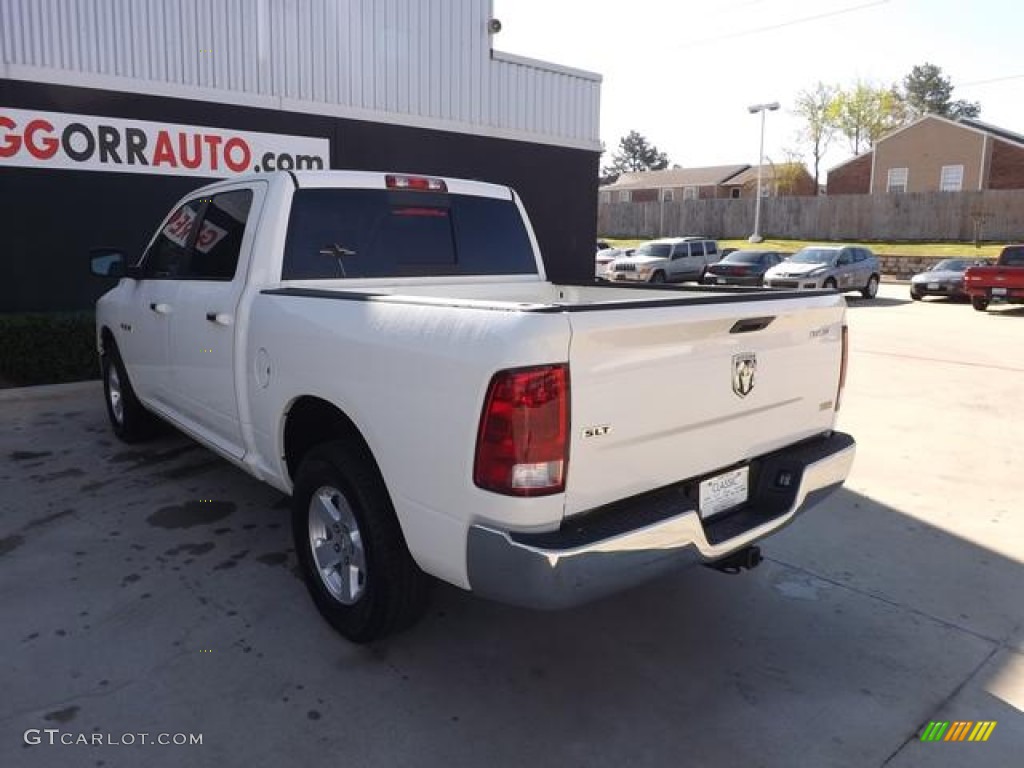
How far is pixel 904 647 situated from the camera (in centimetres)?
337

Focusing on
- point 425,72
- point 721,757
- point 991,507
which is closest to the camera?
point 721,757

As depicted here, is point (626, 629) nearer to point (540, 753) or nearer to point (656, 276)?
point (540, 753)

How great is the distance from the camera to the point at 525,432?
2389 mm

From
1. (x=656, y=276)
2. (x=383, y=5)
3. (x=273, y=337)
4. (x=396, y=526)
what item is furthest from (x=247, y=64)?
(x=656, y=276)

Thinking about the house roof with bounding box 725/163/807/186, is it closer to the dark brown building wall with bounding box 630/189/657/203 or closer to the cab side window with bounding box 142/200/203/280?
the dark brown building wall with bounding box 630/189/657/203

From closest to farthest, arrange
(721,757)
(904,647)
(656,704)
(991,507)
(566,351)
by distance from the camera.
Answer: (566,351) → (721,757) → (656,704) → (904,647) → (991,507)

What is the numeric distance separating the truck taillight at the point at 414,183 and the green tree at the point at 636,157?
371 feet

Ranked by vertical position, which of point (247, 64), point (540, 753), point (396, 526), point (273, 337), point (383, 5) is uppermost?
point (383, 5)

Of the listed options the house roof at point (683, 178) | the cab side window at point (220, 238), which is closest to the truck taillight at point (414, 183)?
the cab side window at point (220, 238)

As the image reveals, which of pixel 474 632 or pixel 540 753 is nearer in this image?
pixel 540 753

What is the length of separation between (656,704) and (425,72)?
11.7 meters

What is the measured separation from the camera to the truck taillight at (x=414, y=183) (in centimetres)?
429

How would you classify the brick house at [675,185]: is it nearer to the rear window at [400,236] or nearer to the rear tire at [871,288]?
the rear tire at [871,288]

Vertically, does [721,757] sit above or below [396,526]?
below
